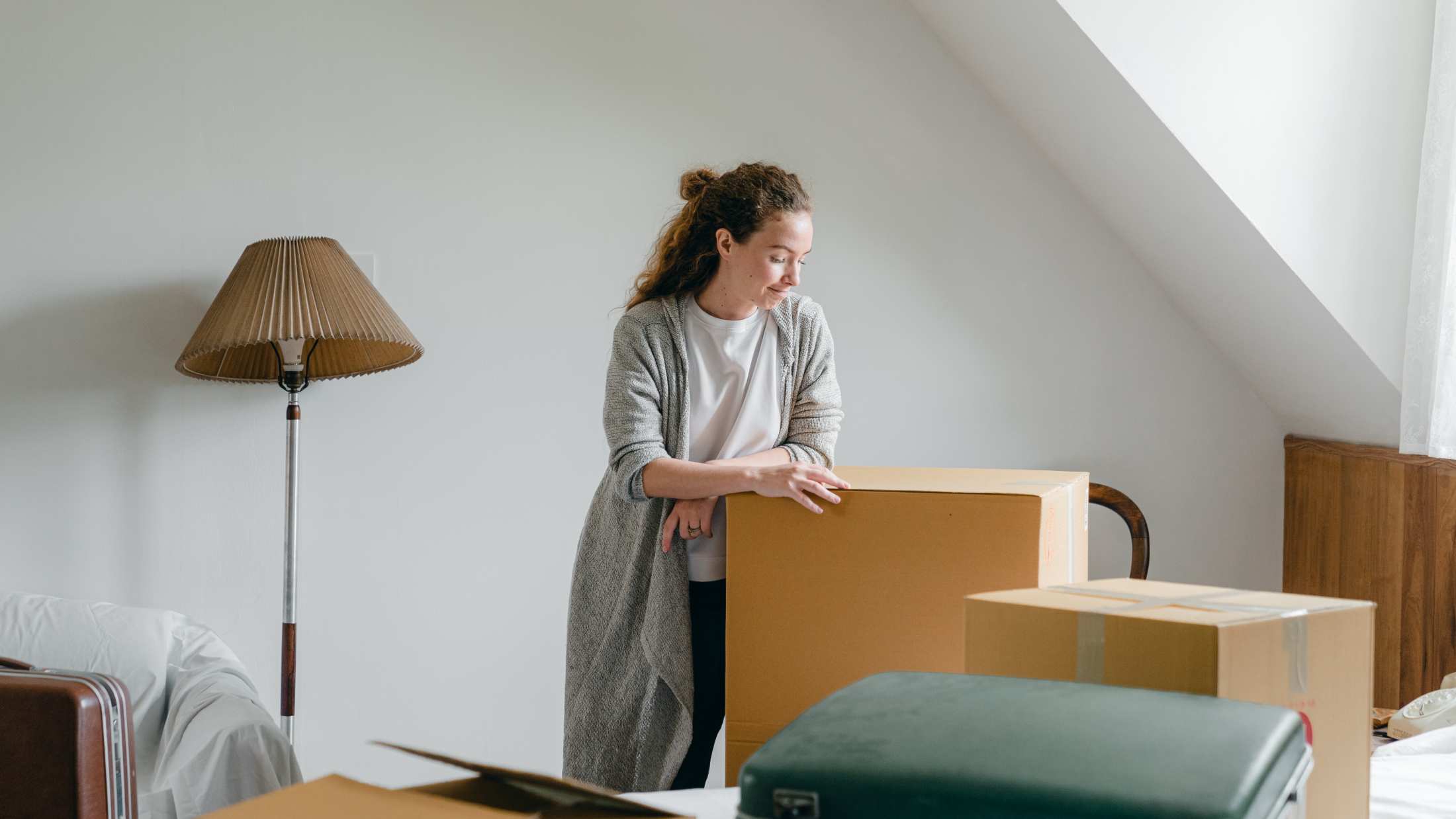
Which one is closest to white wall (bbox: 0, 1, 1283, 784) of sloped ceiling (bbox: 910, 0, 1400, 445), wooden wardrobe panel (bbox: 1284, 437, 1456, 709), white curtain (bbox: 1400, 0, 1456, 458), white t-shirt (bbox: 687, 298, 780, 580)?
sloped ceiling (bbox: 910, 0, 1400, 445)

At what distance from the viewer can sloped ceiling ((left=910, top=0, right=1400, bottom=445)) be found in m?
2.20

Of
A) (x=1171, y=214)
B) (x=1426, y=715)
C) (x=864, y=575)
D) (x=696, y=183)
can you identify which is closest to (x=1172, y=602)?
(x=864, y=575)

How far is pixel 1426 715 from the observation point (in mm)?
1805

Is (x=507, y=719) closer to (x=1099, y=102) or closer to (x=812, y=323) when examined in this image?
(x=812, y=323)

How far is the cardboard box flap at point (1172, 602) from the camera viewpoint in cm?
86

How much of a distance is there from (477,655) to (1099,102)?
1.78 m

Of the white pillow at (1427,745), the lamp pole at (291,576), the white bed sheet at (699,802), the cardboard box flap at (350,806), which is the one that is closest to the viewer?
the cardboard box flap at (350,806)

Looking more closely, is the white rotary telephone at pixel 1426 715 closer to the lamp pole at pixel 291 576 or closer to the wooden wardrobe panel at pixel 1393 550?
the wooden wardrobe panel at pixel 1393 550

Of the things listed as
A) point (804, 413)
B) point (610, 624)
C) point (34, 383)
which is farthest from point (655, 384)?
point (34, 383)

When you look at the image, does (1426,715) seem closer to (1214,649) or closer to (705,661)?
(705,661)

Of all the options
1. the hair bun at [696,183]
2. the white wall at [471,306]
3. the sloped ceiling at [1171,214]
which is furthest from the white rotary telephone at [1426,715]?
the hair bun at [696,183]

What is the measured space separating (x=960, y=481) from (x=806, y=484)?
0.21 m

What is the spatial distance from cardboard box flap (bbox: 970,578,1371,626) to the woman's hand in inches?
21.4

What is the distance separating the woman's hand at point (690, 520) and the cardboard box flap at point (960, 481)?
18 cm
